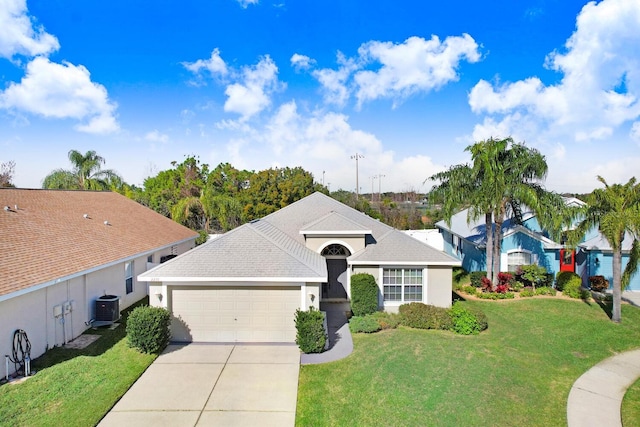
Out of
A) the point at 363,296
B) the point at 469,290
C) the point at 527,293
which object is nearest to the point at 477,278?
the point at 469,290

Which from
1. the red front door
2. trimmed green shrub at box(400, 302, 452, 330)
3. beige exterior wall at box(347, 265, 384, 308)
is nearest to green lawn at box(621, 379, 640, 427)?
trimmed green shrub at box(400, 302, 452, 330)

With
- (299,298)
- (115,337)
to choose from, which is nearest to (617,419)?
(299,298)

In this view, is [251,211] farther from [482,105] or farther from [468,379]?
[468,379]

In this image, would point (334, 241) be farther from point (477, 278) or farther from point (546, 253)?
point (546, 253)

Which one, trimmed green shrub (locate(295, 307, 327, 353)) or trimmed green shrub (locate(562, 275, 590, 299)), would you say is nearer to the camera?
trimmed green shrub (locate(295, 307, 327, 353))

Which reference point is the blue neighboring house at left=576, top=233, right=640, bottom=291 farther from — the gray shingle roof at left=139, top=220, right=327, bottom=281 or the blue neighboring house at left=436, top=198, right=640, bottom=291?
the gray shingle roof at left=139, top=220, right=327, bottom=281

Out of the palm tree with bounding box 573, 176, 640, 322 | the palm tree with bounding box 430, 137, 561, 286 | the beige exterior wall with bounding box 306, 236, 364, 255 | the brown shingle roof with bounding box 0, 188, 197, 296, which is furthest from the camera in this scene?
the palm tree with bounding box 430, 137, 561, 286
